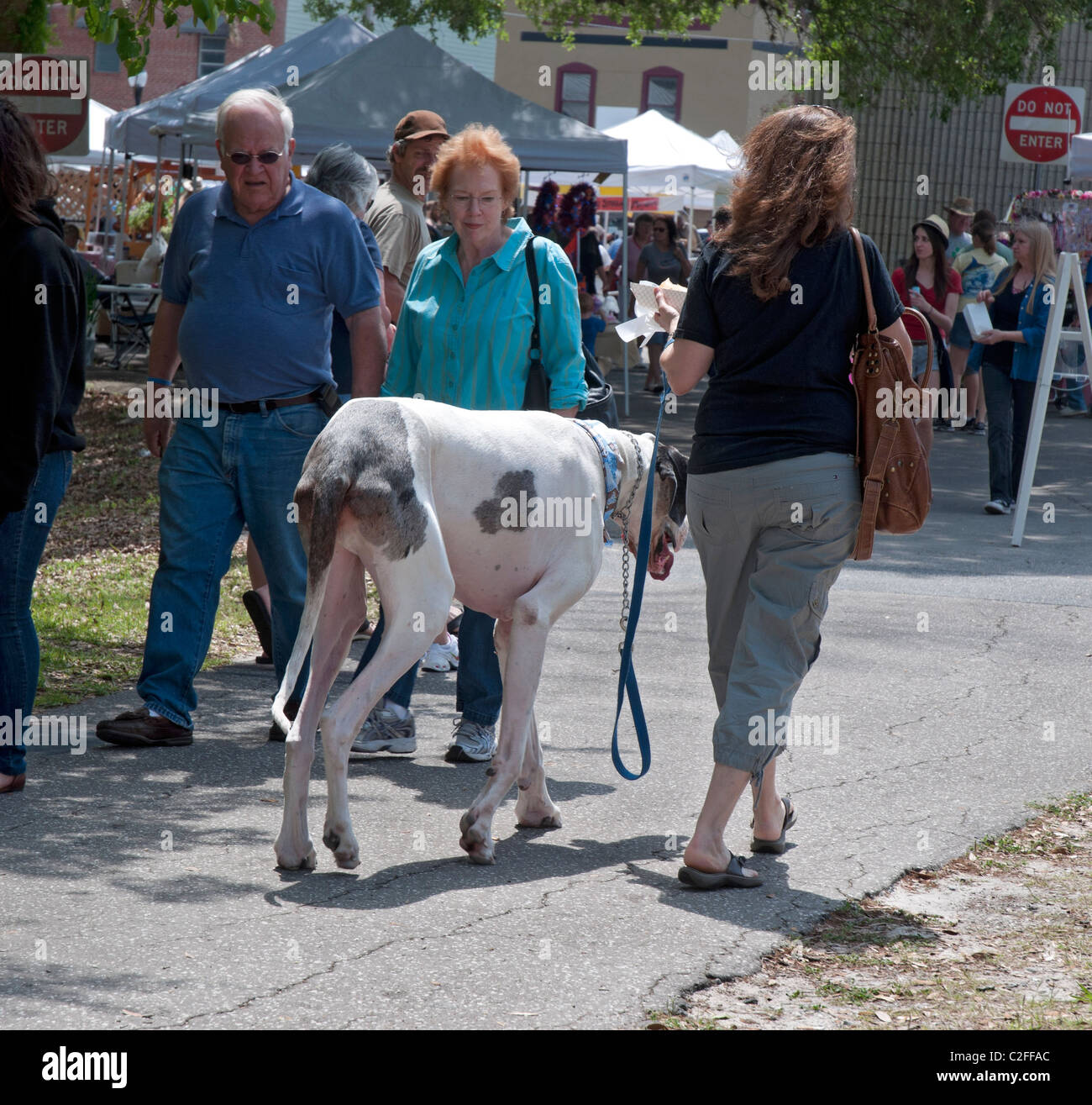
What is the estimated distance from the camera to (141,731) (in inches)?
225

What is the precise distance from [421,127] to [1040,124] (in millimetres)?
9432

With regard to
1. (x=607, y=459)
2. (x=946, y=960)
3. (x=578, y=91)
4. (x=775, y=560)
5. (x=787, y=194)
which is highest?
(x=578, y=91)

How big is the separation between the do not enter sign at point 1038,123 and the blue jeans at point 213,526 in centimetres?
1125

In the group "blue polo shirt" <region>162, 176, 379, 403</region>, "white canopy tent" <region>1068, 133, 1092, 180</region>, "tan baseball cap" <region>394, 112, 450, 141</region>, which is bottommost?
"blue polo shirt" <region>162, 176, 379, 403</region>

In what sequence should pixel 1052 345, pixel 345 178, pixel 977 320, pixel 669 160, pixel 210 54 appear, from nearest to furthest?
pixel 345 178, pixel 1052 345, pixel 977 320, pixel 669 160, pixel 210 54

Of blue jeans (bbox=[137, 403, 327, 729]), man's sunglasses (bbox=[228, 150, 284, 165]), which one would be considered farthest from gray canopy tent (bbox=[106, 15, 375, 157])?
blue jeans (bbox=[137, 403, 327, 729])

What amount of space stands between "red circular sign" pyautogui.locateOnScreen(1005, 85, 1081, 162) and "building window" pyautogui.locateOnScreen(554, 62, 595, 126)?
32.9m

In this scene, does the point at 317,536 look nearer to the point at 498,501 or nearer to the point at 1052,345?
the point at 498,501

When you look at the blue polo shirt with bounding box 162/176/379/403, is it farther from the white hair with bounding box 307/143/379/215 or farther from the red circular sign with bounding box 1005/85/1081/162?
the red circular sign with bounding box 1005/85/1081/162

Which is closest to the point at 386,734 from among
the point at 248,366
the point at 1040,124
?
the point at 248,366

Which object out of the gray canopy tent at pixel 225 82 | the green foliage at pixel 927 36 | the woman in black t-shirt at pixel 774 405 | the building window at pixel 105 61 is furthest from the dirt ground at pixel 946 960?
the building window at pixel 105 61

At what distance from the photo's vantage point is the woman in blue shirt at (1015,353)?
1152cm

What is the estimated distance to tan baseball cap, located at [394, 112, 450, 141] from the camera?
724 centimetres
